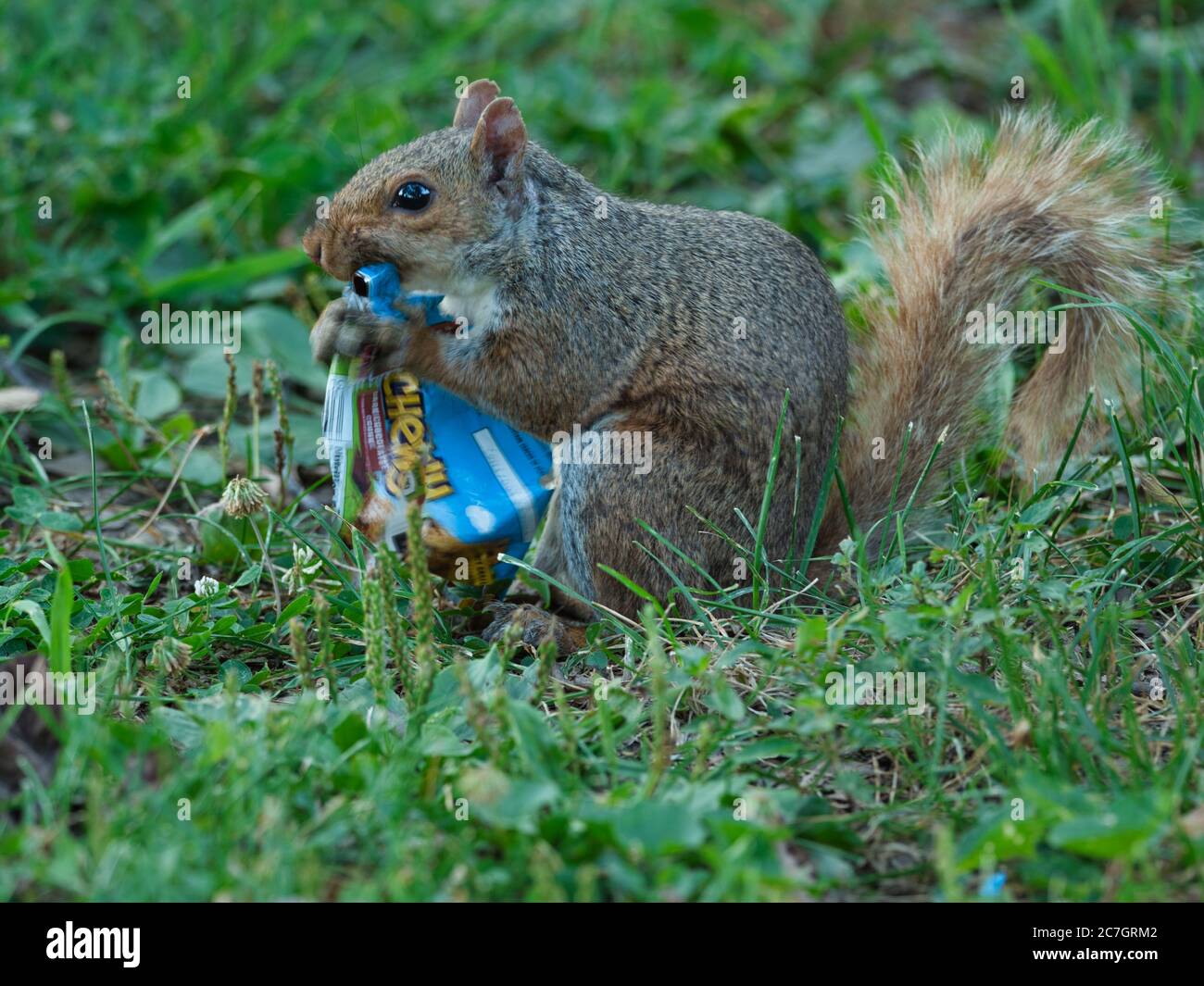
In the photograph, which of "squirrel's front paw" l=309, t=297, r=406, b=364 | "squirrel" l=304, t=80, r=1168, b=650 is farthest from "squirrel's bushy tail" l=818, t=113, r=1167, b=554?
"squirrel's front paw" l=309, t=297, r=406, b=364

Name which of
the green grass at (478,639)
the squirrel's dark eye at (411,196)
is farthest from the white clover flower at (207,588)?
the squirrel's dark eye at (411,196)

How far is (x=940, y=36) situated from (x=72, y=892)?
5.62 meters

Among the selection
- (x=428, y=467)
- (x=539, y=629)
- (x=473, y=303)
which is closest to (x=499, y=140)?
(x=473, y=303)

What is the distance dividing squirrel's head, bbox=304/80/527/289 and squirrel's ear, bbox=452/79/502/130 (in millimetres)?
198

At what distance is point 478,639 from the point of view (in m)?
3.00

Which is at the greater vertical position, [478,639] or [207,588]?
[207,588]

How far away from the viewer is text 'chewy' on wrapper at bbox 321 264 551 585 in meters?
2.98

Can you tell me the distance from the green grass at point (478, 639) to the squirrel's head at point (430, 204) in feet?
1.81

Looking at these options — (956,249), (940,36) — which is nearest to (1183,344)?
(956,249)

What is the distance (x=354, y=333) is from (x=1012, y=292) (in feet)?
4.68

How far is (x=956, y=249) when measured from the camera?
10.5 feet

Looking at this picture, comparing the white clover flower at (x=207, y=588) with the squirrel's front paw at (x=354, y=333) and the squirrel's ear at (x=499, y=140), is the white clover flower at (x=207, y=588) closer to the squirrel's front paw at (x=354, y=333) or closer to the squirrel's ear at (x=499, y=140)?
the squirrel's front paw at (x=354, y=333)

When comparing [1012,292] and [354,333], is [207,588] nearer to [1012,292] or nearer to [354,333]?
[354,333]

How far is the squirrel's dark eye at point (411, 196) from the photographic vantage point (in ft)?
9.97
